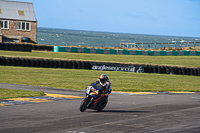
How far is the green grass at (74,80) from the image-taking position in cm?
2385

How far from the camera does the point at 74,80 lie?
2616cm

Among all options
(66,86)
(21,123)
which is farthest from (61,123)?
(66,86)

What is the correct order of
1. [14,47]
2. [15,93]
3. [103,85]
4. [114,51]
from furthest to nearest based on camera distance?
1. [114,51]
2. [14,47]
3. [15,93]
4. [103,85]

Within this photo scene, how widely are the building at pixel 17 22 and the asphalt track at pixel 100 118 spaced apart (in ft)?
178

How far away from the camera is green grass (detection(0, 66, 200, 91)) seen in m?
23.9

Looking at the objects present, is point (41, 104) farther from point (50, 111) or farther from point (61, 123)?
point (61, 123)

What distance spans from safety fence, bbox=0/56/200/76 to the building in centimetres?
3598

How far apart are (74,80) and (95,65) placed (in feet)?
25.7

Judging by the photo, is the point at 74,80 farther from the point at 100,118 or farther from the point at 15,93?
the point at 100,118

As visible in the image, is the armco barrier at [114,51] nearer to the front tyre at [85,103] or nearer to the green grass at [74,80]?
the green grass at [74,80]

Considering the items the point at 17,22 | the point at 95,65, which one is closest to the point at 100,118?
the point at 95,65

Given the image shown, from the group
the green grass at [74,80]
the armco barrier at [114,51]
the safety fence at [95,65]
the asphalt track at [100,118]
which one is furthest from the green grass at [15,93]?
the armco barrier at [114,51]

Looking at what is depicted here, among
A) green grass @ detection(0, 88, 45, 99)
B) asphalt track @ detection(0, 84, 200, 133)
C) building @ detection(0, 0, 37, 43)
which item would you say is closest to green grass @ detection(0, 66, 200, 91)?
green grass @ detection(0, 88, 45, 99)

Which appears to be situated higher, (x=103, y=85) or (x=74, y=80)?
(x=103, y=85)
